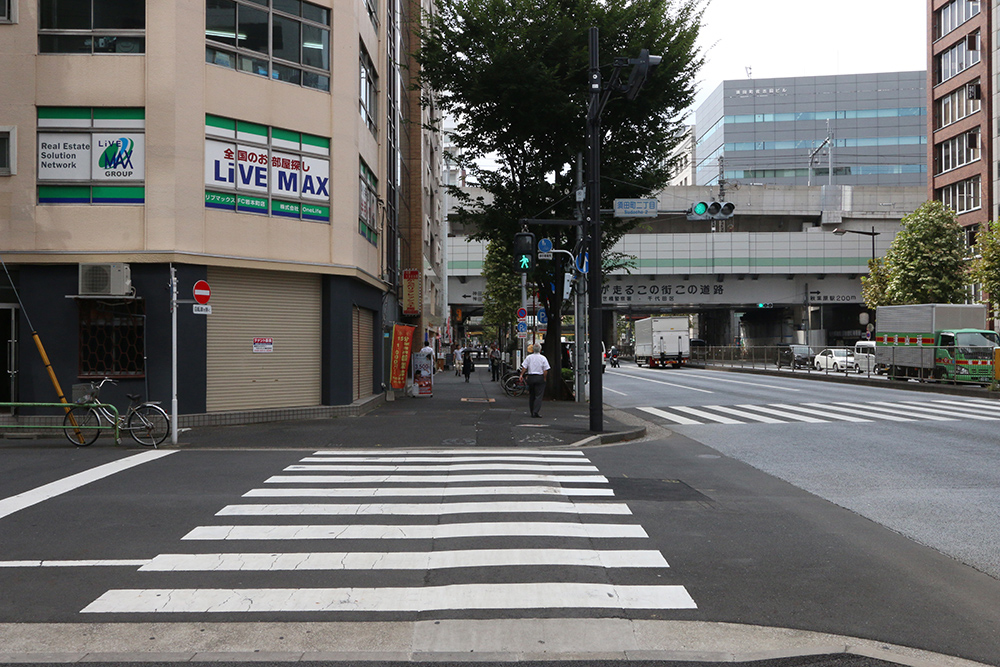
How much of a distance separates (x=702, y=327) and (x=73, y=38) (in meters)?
94.6

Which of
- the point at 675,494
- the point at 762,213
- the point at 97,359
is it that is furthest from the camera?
the point at 762,213

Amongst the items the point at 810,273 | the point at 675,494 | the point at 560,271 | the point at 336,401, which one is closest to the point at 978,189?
the point at 810,273

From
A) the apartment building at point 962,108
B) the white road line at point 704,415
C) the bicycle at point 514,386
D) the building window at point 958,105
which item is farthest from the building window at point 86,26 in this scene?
the building window at point 958,105

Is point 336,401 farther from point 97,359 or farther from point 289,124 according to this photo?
point 289,124

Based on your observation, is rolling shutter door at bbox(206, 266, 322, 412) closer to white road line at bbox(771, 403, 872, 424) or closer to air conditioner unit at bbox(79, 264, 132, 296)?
air conditioner unit at bbox(79, 264, 132, 296)

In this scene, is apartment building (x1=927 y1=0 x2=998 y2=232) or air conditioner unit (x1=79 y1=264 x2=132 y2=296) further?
apartment building (x1=927 y1=0 x2=998 y2=232)

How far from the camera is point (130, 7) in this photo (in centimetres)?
1667

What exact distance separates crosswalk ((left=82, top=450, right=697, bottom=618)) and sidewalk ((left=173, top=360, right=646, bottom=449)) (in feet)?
12.8

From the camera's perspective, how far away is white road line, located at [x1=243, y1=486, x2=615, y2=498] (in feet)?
30.9

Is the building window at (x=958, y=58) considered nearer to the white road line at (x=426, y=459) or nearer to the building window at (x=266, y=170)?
the building window at (x=266, y=170)

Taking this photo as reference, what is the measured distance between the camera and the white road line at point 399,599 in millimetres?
5414

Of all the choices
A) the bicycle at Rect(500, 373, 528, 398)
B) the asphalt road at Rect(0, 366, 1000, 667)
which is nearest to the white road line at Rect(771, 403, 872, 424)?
the asphalt road at Rect(0, 366, 1000, 667)

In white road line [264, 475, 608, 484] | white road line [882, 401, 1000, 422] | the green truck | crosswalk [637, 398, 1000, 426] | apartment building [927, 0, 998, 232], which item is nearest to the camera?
white road line [264, 475, 608, 484]

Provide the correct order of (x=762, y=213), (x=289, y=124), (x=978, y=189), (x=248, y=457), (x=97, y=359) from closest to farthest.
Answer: (x=248, y=457), (x=97, y=359), (x=289, y=124), (x=978, y=189), (x=762, y=213)
